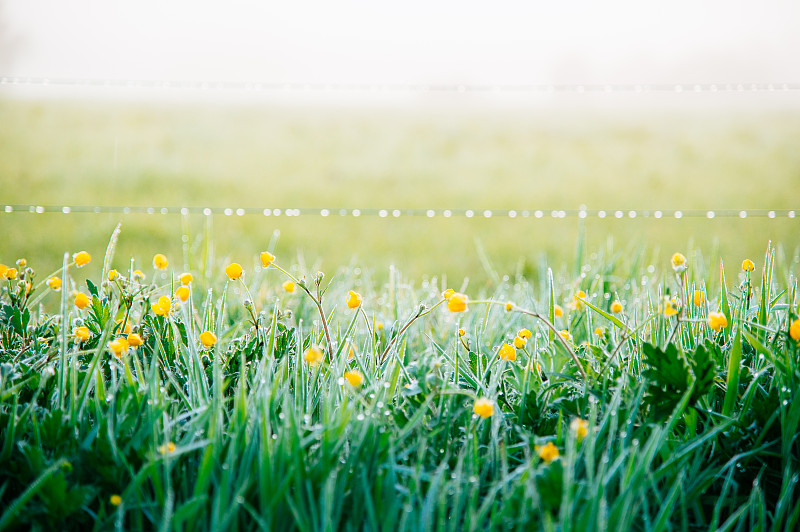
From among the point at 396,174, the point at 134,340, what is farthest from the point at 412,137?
the point at 134,340

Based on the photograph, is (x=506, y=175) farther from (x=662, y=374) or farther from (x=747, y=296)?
(x=662, y=374)

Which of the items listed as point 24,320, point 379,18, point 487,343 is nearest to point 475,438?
point 487,343

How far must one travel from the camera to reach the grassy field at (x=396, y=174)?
10.0ft

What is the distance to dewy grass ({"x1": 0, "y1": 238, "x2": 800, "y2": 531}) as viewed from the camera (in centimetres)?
80

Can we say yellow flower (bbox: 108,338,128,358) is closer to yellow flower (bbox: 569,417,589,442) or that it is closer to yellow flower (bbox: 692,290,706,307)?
yellow flower (bbox: 569,417,589,442)

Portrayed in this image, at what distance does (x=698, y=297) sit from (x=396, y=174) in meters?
2.75

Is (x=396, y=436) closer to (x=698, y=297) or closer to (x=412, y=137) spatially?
(x=698, y=297)

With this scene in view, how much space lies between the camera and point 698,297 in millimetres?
1314

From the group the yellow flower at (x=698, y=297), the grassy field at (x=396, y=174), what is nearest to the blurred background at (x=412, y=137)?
the grassy field at (x=396, y=174)

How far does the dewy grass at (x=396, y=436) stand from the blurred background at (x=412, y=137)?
3.84 feet

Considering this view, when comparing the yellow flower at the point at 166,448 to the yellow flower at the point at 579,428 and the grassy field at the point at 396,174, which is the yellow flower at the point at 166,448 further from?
the grassy field at the point at 396,174

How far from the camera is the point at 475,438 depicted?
3.05 feet

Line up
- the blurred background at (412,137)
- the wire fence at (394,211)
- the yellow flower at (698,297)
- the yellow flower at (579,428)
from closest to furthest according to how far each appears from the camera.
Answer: the yellow flower at (579,428)
the yellow flower at (698,297)
the wire fence at (394,211)
the blurred background at (412,137)

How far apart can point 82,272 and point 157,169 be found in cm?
119
